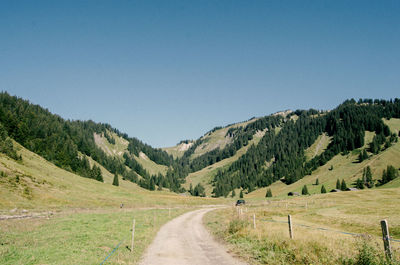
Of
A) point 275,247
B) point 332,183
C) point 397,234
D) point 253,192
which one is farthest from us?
point 253,192

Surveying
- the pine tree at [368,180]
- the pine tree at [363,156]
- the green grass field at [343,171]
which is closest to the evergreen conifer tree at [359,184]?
the pine tree at [368,180]

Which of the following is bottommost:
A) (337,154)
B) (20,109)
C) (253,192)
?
(253,192)

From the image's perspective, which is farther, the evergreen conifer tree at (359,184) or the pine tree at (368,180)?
the pine tree at (368,180)

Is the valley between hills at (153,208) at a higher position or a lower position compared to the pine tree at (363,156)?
lower

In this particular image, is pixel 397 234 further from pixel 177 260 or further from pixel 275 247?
pixel 177 260

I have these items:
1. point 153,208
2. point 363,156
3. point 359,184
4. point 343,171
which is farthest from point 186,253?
point 363,156

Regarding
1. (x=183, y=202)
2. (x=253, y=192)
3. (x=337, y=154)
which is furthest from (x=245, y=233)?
(x=337, y=154)

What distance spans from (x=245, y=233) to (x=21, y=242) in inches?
634

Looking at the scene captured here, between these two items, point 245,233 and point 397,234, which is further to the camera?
point 397,234

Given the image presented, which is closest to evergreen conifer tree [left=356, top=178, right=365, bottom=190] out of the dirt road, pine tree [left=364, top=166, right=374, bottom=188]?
pine tree [left=364, top=166, right=374, bottom=188]

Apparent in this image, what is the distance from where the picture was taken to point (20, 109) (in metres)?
121

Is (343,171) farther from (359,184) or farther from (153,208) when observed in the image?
(153,208)

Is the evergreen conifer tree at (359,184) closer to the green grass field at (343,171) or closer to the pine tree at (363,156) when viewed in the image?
the green grass field at (343,171)

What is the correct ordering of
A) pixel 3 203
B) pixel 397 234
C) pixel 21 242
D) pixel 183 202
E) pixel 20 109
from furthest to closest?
1. pixel 20 109
2. pixel 183 202
3. pixel 3 203
4. pixel 397 234
5. pixel 21 242
